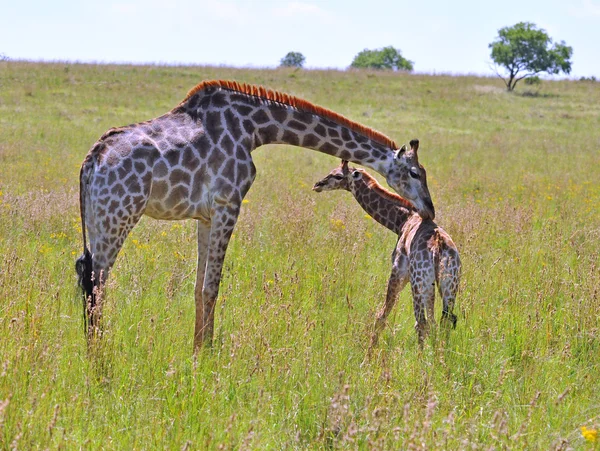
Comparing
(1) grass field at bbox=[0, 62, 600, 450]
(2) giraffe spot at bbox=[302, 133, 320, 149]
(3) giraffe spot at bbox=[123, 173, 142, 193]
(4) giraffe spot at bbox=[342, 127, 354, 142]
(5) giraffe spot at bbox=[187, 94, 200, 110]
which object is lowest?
(1) grass field at bbox=[0, 62, 600, 450]

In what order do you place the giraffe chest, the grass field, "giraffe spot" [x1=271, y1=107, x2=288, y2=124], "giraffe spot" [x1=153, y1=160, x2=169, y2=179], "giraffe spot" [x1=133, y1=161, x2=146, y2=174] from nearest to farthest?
the grass field → "giraffe spot" [x1=133, y1=161, x2=146, y2=174] → "giraffe spot" [x1=153, y1=160, x2=169, y2=179] → the giraffe chest → "giraffe spot" [x1=271, y1=107, x2=288, y2=124]

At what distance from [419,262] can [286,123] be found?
1.81 meters

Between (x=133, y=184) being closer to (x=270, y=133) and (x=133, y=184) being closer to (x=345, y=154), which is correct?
(x=270, y=133)

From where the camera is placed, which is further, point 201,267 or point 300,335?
point 201,267

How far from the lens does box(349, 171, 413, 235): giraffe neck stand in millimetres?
7504

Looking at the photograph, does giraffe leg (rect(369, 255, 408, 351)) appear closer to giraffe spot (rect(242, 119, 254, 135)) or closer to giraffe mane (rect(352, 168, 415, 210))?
giraffe mane (rect(352, 168, 415, 210))

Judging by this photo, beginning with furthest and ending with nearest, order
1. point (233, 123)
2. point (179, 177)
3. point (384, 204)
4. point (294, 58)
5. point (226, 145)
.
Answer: point (294, 58), point (384, 204), point (233, 123), point (226, 145), point (179, 177)

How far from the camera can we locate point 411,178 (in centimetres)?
657

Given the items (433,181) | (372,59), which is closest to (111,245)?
(433,181)

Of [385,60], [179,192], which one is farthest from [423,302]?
[385,60]

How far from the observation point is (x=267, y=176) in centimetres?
1500

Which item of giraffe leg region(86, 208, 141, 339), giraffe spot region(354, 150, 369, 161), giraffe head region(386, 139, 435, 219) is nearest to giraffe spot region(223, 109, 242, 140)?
giraffe spot region(354, 150, 369, 161)

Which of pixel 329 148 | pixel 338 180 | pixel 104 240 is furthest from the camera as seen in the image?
pixel 338 180

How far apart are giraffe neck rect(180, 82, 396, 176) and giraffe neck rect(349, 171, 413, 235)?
0.91m
